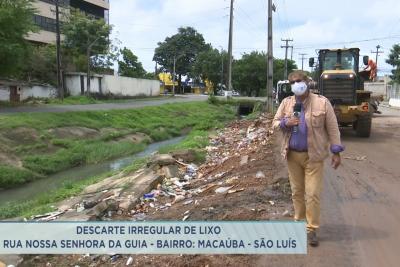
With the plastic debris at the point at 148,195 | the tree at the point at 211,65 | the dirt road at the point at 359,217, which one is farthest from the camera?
the tree at the point at 211,65

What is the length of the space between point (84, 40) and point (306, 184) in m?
61.0

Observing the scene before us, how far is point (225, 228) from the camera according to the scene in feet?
14.0

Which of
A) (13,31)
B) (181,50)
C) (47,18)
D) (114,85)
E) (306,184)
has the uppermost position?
(47,18)

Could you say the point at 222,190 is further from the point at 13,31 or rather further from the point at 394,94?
the point at 394,94

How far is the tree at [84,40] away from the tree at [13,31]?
81.7 ft

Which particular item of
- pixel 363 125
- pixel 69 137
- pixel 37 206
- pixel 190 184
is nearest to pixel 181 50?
pixel 69 137

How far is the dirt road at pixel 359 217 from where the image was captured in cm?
588

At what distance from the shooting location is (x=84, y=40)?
2527 inches

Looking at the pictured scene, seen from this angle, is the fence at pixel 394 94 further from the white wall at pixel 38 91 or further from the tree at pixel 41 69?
the tree at pixel 41 69

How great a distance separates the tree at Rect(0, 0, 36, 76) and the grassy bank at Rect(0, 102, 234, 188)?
5.82 meters

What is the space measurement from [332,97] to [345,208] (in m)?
9.93

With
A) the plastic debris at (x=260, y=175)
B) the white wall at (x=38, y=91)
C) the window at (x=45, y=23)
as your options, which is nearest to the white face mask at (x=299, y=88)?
the plastic debris at (x=260, y=175)

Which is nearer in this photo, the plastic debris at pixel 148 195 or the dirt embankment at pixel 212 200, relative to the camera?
the dirt embankment at pixel 212 200

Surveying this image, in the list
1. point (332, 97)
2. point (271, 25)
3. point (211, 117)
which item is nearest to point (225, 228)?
point (332, 97)
